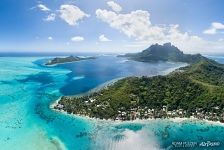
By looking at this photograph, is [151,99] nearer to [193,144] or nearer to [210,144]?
[193,144]

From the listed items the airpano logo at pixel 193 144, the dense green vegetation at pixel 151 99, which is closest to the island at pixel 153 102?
the dense green vegetation at pixel 151 99

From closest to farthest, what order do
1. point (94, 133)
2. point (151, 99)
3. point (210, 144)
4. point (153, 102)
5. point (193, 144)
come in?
1. point (193, 144)
2. point (210, 144)
3. point (94, 133)
4. point (153, 102)
5. point (151, 99)

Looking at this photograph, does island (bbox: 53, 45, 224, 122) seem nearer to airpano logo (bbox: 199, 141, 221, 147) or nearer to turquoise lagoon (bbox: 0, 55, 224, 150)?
turquoise lagoon (bbox: 0, 55, 224, 150)

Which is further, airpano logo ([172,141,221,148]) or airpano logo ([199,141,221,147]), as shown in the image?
airpano logo ([199,141,221,147])

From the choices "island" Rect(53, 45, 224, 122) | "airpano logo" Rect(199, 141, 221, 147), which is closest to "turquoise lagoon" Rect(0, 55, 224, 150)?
"airpano logo" Rect(199, 141, 221, 147)

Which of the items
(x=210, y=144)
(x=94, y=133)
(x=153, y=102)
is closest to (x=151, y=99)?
(x=153, y=102)

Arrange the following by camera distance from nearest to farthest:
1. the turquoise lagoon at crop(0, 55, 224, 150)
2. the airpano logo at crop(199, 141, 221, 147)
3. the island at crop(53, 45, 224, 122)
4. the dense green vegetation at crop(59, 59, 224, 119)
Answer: the airpano logo at crop(199, 141, 221, 147) → the turquoise lagoon at crop(0, 55, 224, 150) → the island at crop(53, 45, 224, 122) → the dense green vegetation at crop(59, 59, 224, 119)

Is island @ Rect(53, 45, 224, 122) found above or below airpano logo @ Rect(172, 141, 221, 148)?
above

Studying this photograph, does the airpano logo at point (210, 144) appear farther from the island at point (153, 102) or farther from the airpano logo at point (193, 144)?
the island at point (153, 102)

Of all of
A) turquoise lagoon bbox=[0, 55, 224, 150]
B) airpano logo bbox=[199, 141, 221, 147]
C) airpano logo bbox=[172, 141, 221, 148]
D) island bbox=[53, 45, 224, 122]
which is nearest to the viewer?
airpano logo bbox=[172, 141, 221, 148]

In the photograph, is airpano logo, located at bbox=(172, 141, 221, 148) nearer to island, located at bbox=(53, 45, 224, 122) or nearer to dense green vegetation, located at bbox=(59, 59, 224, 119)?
island, located at bbox=(53, 45, 224, 122)
